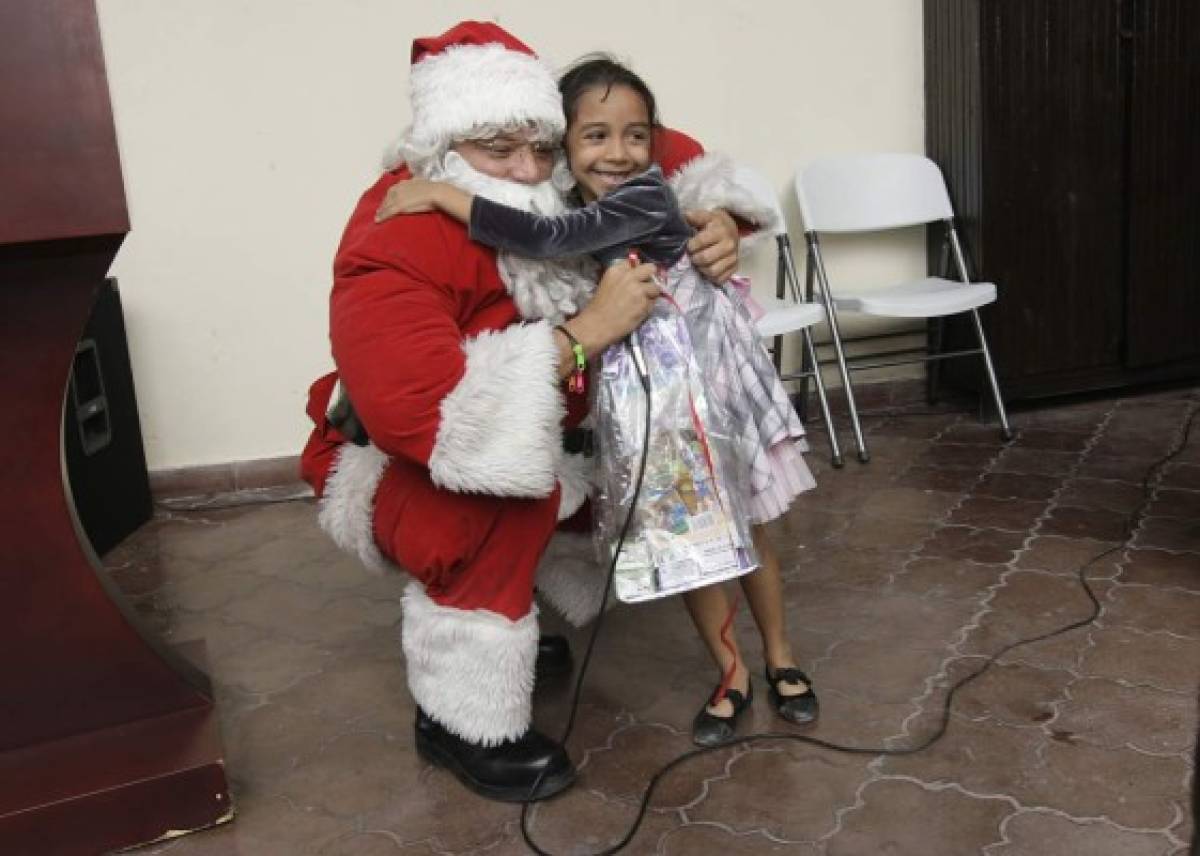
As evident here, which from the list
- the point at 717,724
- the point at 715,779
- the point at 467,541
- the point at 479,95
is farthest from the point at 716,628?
the point at 479,95

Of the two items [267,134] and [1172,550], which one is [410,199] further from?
[267,134]

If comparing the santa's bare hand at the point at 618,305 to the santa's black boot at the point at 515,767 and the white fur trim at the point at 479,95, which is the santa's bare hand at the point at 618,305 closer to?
the white fur trim at the point at 479,95

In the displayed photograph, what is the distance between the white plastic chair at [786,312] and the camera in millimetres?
3582

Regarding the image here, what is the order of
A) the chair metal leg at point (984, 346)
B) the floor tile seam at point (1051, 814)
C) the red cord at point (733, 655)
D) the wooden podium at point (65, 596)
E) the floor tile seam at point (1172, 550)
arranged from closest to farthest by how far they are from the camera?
1. the wooden podium at point (65, 596)
2. the floor tile seam at point (1051, 814)
3. the red cord at point (733, 655)
4. the floor tile seam at point (1172, 550)
5. the chair metal leg at point (984, 346)

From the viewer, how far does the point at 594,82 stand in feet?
6.44

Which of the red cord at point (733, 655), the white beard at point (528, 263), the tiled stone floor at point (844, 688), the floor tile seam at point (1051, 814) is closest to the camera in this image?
the floor tile seam at point (1051, 814)

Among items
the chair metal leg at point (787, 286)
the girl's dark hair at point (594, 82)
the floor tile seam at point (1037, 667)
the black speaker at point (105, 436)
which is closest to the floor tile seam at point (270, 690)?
the black speaker at point (105, 436)

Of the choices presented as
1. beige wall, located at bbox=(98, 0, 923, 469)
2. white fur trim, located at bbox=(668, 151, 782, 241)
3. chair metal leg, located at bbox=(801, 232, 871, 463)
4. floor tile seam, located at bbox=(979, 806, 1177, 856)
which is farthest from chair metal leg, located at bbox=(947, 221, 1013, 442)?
floor tile seam, located at bbox=(979, 806, 1177, 856)

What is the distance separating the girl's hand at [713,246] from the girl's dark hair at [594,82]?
0.61 ft

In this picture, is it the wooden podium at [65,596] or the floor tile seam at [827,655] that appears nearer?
the wooden podium at [65,596]

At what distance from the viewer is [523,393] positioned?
175cm

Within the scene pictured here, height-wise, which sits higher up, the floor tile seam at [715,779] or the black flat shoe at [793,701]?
the black flat shoe at [793,701]

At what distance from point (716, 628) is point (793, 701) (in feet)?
0.59

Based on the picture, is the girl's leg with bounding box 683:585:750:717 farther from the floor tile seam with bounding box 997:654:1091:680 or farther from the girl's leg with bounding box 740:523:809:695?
the floor tile seam with bounding box 997:654:1091:680
